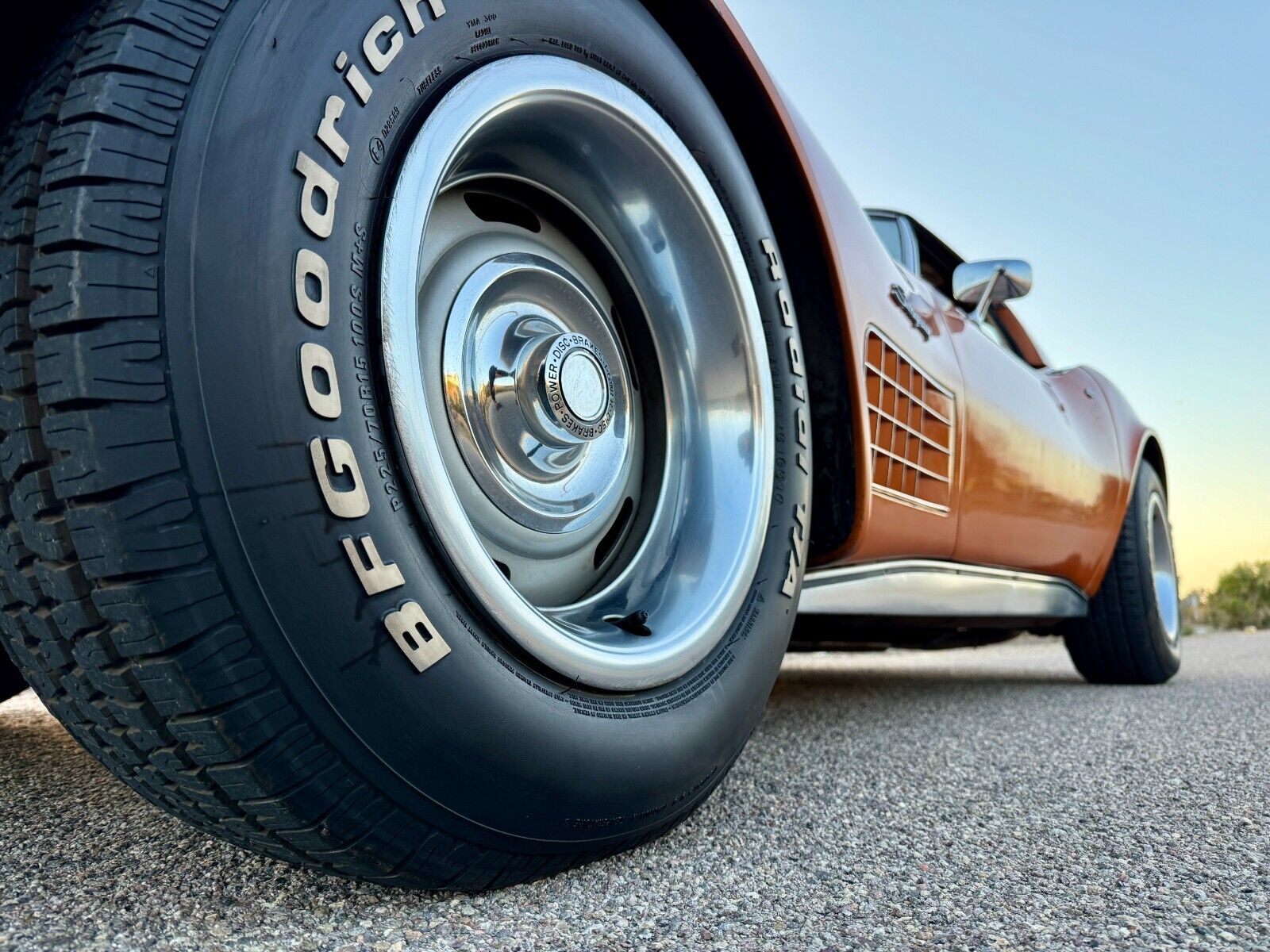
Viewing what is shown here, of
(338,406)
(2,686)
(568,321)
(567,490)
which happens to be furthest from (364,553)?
(2,686)

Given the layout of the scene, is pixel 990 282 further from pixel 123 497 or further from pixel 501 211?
pixel 123 497

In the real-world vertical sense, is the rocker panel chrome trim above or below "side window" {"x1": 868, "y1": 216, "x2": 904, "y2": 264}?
below

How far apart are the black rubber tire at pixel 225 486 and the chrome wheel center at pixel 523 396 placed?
0.90ft

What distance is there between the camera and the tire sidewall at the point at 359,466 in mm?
695

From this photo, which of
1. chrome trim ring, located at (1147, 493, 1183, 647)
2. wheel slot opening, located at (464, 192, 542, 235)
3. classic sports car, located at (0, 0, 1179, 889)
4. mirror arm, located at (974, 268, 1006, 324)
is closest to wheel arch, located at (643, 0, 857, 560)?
classic sports car, located at (0, 0, 1179, 889)

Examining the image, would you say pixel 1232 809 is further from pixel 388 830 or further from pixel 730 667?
pixel 388 830

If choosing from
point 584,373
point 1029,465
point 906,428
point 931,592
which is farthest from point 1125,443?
point 584,373

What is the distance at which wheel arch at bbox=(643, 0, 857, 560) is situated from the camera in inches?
56.0

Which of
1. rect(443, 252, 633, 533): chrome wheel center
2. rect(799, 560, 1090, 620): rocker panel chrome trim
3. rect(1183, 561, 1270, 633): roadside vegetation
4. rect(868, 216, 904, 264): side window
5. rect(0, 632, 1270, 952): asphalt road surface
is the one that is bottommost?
rect(1183, 561, 1270, 633): roadside vegetation

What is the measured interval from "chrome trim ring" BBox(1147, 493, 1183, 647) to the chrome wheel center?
2648 millimetres

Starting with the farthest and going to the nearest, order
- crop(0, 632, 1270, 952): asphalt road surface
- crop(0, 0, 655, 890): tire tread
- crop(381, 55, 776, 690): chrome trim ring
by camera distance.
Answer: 1. crop(381, 55, 776, 690): chrome trim ring
2. crop(0, 632, 1270, 952): asphalt road surface
3. crop(0, 0, 655, 890): tire tread

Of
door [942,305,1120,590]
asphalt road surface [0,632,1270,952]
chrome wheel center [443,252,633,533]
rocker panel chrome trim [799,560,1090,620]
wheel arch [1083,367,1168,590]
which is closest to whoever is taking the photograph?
asphalt road surface [0,632,1270,952]

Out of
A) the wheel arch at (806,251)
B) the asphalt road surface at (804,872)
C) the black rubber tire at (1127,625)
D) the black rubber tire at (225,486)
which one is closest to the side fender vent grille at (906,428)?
the wheel arch at (806,251)

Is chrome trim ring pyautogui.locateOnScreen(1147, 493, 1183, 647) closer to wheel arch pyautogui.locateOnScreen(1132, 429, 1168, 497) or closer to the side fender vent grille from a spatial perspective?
wheel arch pyautogui.locateOnScreen(1132, 429, 1168, 497)
